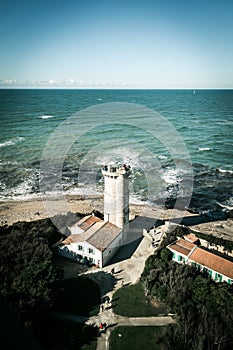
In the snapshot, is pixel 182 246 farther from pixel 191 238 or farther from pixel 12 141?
pixel 12 141

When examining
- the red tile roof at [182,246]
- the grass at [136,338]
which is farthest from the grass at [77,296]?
the red tile roof at [182,246]

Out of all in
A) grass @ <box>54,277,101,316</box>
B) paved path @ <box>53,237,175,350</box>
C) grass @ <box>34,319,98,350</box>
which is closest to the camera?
grass @ <box>34,319,98,350</box>

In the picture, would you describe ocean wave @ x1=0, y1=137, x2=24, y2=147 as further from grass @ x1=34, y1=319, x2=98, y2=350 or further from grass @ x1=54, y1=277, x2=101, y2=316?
grass @ x1=34, y1=319, x2=98, y2=350

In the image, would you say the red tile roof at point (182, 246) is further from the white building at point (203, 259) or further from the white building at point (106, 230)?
the white building at point (106, 230)

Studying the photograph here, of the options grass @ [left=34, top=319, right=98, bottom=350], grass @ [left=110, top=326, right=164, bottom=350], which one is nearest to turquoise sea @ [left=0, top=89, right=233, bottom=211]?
grass @ [left=110, top=326, right=164, bottom=350]

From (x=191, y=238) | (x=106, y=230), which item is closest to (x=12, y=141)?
(x=106, y=230)

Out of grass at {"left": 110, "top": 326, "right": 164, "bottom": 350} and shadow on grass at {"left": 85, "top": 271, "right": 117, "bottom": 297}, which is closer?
grass at {"left": 110, "top": 326, "right": 164, "bottom": 350}
